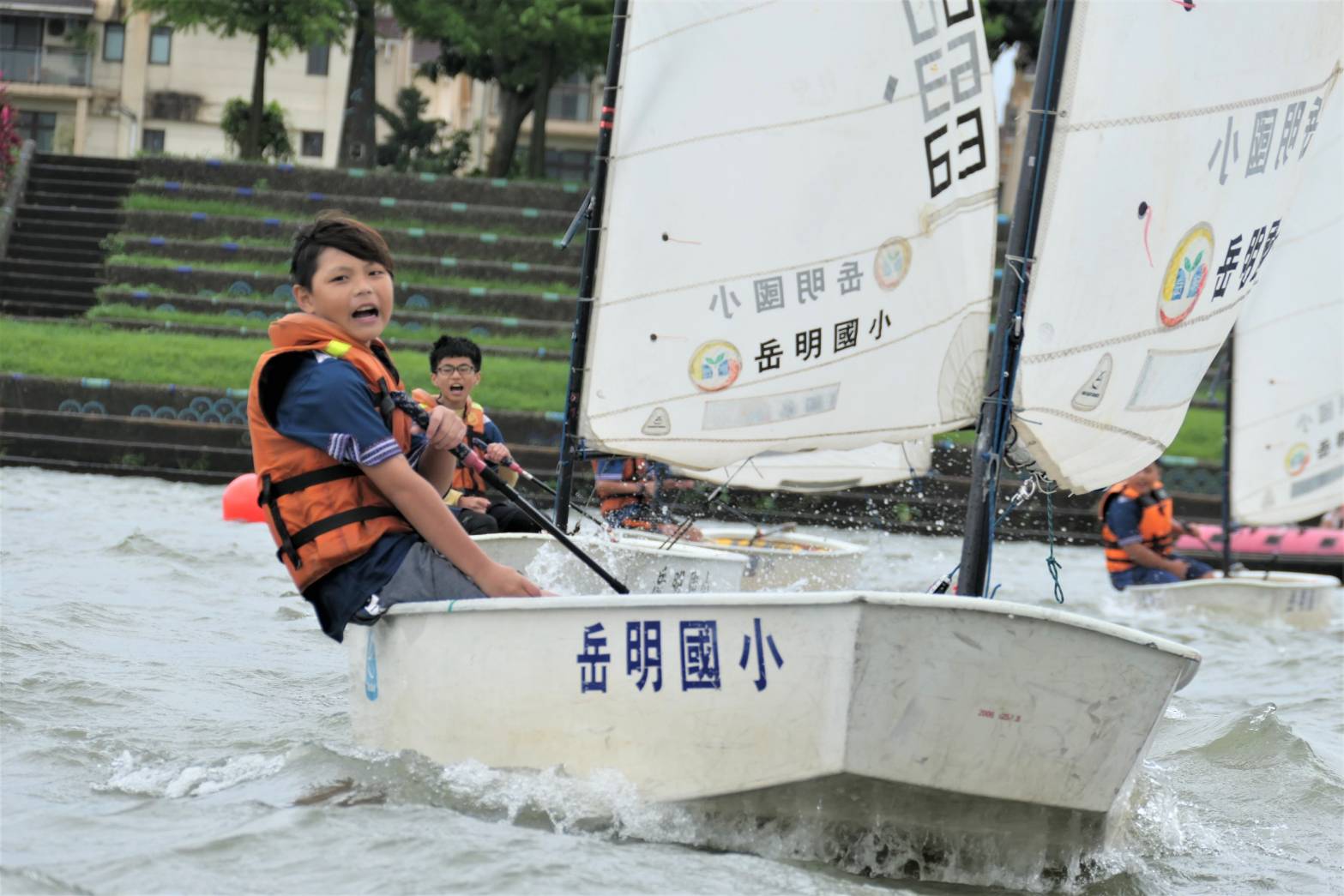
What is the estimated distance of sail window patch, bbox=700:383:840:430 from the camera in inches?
307

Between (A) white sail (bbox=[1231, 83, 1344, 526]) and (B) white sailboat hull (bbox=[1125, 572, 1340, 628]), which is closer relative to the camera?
(B) white sailboat hull (bbox=[1125, 572, 1340, 628])

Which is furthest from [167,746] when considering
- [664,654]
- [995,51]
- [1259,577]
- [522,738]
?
[995,51]

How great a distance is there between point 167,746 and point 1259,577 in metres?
9.03

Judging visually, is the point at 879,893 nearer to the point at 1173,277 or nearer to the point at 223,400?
the point at 1173,277

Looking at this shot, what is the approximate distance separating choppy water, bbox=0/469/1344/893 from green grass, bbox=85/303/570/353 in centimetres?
1252

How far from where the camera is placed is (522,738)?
3994 millimetres

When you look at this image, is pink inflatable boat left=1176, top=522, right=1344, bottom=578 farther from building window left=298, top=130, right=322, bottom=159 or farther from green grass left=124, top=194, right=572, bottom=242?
building window left=298, top=130, right=322, bottom=159

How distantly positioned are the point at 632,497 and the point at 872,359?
2217 millimetres

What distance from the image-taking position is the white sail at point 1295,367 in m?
12.9

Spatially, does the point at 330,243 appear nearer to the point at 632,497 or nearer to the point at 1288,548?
the point at 632,497

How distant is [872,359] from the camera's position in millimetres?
7590

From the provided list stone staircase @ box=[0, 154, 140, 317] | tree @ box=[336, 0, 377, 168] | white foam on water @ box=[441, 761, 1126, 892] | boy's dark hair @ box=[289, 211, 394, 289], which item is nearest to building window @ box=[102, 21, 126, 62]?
tree @ box=[336, 0, 377, 168]

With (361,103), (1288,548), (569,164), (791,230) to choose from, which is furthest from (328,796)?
(569,164)

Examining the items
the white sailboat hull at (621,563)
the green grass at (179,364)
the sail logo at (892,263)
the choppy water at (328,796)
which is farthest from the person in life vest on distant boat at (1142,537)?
the green grass at (179,364)
